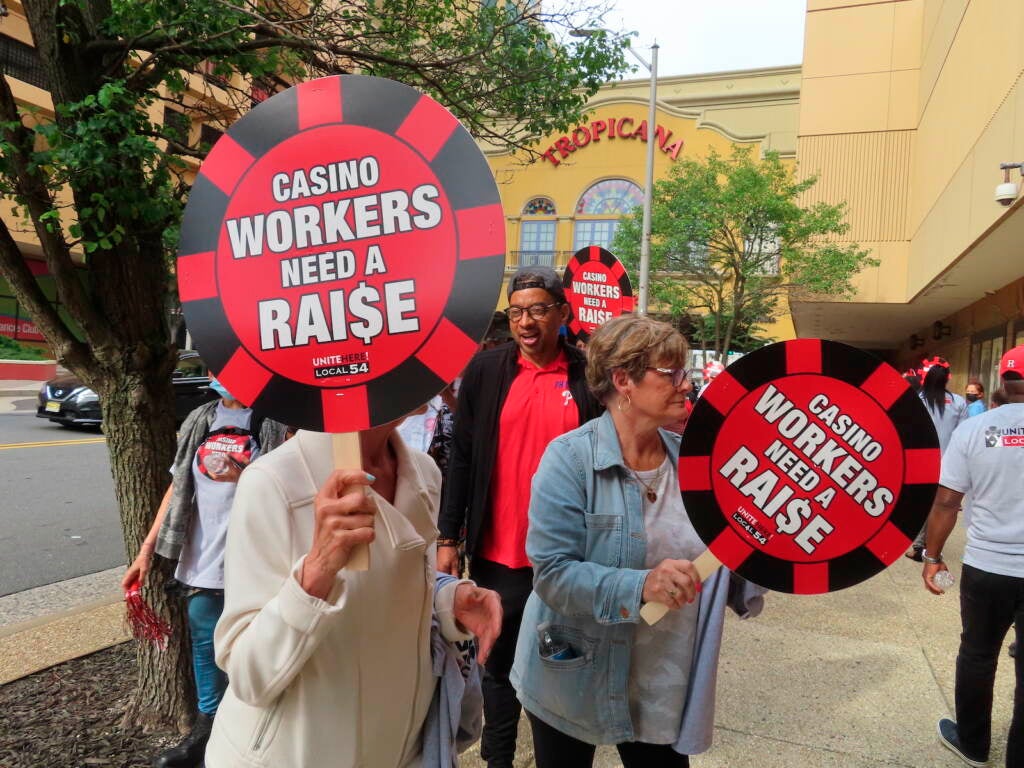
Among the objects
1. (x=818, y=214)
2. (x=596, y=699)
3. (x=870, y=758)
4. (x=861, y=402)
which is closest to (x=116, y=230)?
(x=596, y=699)

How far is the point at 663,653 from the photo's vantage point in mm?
1946

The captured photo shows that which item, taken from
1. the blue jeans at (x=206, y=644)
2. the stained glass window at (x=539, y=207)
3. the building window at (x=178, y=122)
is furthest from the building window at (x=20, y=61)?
the blue jeans at (x=206, y=644)

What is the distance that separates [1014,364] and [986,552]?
3.02 ft

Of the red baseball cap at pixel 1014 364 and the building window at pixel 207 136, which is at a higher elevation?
the building window at pixel 207 136

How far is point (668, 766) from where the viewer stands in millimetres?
2002

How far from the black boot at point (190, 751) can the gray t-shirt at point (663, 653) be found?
1982 millimetres

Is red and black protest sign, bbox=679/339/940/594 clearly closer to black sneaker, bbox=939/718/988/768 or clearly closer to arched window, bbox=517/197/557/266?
black sneaker, bbox=939/718/988/768

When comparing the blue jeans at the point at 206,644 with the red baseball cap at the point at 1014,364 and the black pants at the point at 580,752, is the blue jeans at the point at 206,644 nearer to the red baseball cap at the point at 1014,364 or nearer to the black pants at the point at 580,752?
the black pants at the point at 580,752

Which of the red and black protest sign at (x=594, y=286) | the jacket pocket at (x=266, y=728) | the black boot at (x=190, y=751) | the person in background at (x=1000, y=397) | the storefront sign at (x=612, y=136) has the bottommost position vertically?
the black boot at (x=190, y=751)

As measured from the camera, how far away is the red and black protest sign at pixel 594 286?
5.44m

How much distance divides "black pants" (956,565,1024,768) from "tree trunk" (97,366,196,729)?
3.64 meters

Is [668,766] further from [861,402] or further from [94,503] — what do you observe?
[94,503]

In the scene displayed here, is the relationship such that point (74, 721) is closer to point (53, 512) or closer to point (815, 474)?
point (815, 474)

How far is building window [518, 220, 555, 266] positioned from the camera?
3281 centimetres
